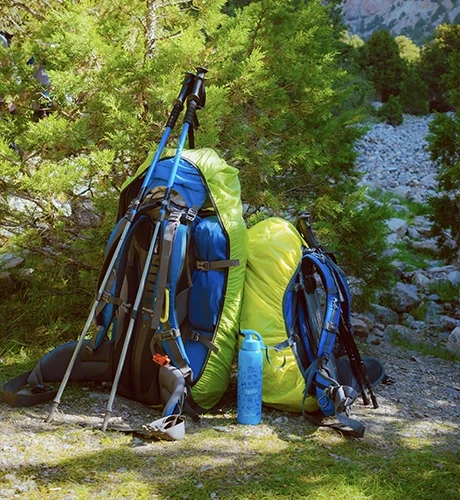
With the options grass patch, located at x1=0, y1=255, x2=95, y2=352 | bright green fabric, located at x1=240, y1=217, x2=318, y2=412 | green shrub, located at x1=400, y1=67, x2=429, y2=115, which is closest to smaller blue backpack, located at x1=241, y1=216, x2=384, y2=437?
bright green fabric, located at x1=240, y1=217, x2=318, y2=412

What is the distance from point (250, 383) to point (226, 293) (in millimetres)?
505

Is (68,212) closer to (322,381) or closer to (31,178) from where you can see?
(31,178)

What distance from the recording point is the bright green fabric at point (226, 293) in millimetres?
3221

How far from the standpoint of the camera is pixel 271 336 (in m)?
3.26

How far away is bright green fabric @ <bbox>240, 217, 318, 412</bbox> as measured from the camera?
3197 mm

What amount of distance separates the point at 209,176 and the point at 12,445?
1.67 m

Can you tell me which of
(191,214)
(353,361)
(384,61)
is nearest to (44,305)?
(191,214)

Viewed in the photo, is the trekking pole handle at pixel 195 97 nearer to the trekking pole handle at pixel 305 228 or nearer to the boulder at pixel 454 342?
the trekking pole handle at pixel 305 228

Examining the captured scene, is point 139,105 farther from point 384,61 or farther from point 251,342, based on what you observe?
point 384,61

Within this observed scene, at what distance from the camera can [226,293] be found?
326cm

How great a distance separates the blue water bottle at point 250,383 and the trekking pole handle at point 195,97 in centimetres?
131

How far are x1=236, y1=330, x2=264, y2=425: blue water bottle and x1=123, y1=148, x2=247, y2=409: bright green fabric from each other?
0.20 metres

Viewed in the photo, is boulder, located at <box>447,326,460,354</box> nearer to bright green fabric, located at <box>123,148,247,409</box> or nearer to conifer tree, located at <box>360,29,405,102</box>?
bright green fabric, located at <box>123,148,247,409</box>

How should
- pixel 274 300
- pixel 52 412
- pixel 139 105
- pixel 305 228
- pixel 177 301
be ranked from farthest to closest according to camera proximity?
pixel 139 105, pixel 305 228, pixel 274 300, pixel 177 301, pixel 52 412
